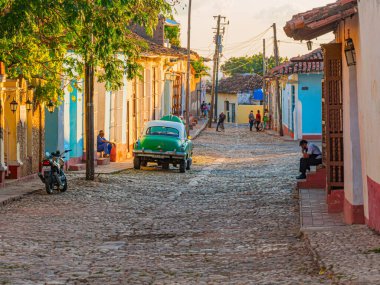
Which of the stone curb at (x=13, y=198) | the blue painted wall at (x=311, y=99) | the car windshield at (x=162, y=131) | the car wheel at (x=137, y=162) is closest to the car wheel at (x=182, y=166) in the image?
the car windshield at (x=162, y=131)

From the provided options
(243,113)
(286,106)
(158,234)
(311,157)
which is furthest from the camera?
(243,113)

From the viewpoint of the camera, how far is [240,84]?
104375 mm

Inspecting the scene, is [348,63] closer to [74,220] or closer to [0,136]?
[74,220]

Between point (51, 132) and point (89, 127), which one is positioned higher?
point (89, 127)

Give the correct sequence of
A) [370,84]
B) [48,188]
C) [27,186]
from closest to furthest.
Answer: [370,84], [48,188], [27,186]

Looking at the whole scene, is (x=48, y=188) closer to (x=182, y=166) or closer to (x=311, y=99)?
(x=182, y=166)

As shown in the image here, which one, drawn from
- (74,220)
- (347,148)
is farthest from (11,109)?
(347,148)

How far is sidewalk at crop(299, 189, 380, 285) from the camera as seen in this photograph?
9.12m

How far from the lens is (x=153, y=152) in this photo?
95.5 ft

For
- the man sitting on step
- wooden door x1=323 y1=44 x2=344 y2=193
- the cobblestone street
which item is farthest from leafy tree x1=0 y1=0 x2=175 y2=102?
the man sitting on step

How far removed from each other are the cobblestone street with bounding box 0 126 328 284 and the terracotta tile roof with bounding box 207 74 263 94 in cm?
7694

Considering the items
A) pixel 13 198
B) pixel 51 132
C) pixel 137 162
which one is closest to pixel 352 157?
pixel 13 198

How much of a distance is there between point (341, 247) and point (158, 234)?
13.0 ft

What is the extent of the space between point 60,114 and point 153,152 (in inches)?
121
